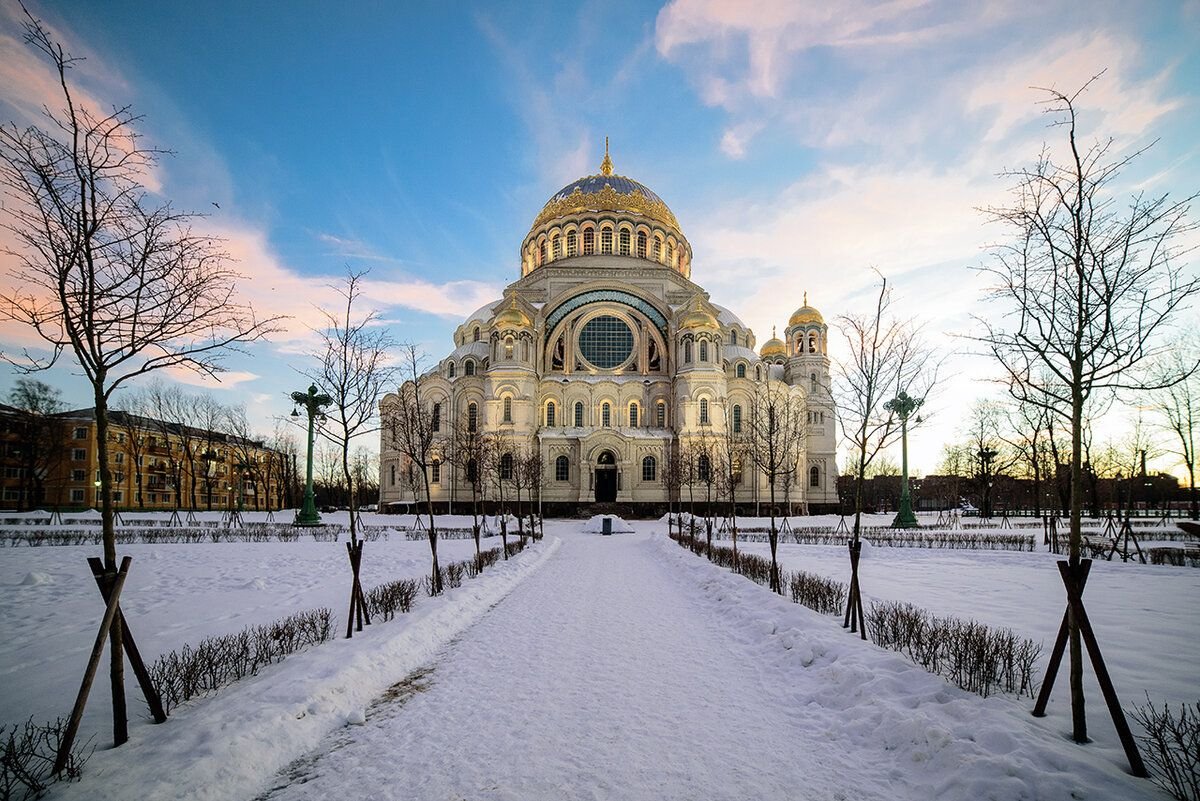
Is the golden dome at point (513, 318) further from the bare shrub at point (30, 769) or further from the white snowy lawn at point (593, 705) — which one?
the bare shrub at point (30, 769)

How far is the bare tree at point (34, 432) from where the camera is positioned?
125 feet

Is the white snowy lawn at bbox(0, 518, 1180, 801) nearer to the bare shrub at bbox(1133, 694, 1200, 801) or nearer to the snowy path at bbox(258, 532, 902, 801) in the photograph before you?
the snowy path at bbox(258, 532, 902, 801)

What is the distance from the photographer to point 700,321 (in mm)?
48625

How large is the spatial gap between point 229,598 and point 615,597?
7.61m

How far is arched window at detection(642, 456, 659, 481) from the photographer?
150ft

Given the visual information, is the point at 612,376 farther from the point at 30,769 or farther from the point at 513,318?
the point at 30,769

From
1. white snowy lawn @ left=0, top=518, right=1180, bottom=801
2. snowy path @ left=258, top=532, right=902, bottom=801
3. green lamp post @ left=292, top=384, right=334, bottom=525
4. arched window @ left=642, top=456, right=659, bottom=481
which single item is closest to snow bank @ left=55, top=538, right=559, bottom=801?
white snowy lawn @ left=0, top=518, right=1180, bottom=801

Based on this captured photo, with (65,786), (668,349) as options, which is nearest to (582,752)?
(65,786)

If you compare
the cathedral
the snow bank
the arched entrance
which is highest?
the cathedral

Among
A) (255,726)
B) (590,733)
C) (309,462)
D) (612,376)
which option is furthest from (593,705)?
(612,376)

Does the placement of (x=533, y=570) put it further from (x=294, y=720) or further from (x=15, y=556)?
(x=15, y=556)

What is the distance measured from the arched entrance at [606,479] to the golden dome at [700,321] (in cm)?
1344

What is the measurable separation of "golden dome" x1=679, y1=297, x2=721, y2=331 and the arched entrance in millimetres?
13440

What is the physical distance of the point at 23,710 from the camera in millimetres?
5238
